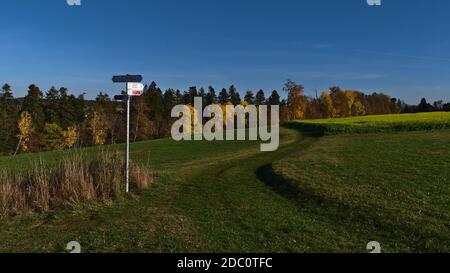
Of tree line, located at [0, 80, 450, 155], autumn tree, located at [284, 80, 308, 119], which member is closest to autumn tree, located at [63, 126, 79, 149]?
tree line, located at [0, 80, 450, 155]

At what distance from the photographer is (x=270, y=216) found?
29.8 feet

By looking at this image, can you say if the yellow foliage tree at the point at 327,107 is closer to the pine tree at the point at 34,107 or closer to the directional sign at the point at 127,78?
the pine tree at the point at 34,107

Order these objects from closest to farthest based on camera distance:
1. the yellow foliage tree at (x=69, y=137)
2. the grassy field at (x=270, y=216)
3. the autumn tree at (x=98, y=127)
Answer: the grassy field at (x=270, y=216) < the yellow foliage tree at (x=69, y=137) < the autumn tree at (x=98, y=127)

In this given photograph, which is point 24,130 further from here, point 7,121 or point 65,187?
point 65,187

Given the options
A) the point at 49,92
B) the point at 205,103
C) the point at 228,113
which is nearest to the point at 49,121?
the point at 49,92

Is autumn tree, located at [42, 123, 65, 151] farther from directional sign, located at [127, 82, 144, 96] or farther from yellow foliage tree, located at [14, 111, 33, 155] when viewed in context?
directional sign, located at [127, 82, 144, 96]

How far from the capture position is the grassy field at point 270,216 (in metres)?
7.32

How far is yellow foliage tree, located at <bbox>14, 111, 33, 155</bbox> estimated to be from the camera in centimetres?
6288

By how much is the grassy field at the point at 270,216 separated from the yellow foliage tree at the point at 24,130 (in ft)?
184

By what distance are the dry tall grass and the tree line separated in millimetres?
40184

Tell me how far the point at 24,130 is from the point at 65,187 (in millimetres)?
58261

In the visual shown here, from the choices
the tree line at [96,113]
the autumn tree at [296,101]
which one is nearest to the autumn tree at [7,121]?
the tree line at [96,113]

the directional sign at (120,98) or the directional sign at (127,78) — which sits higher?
the directional sign at (127,78)
